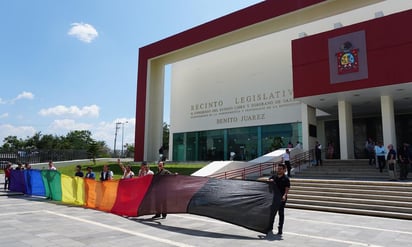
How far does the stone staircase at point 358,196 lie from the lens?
34.3 ft

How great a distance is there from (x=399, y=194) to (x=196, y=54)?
24720 millimetres

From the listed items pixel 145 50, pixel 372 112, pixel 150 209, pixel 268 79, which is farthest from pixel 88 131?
pixel 150 209

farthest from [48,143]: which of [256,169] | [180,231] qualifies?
[180,231]

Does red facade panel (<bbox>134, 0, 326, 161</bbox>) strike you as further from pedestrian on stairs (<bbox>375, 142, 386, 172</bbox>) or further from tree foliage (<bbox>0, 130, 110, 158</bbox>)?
tree foliage (<bbox>0, 130, 110, 158</bbox>)

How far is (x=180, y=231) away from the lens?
7.64 metres

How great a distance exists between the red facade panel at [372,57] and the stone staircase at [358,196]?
5.00m

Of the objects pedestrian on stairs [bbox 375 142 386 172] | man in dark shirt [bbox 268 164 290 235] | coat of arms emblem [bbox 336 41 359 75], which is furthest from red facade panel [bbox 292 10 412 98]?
man in dark shirt [bbox 268 164 290 235]

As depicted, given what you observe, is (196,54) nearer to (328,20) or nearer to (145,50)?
(145,50)

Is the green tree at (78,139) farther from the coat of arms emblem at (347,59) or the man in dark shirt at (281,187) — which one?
the man in dark shirt at (281,187)

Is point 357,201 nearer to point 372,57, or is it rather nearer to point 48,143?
point 372,57

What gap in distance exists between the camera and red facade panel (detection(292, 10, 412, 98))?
16.3 m

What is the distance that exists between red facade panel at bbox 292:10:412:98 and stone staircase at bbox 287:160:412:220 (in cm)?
500

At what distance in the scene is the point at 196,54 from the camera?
3284cm

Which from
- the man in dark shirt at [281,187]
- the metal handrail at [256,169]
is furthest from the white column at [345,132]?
the man in dark shirt at [281,187]
